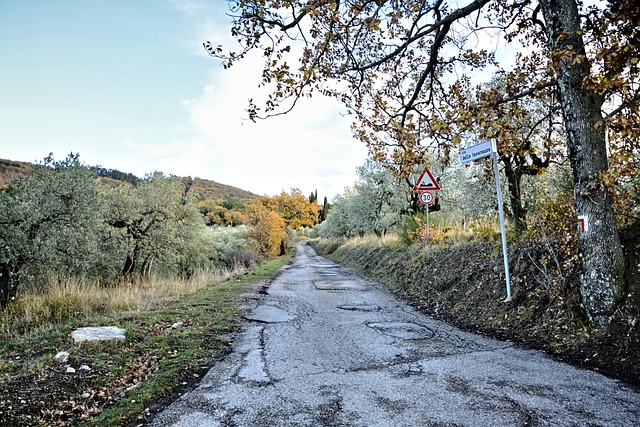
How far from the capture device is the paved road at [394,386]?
2924mm

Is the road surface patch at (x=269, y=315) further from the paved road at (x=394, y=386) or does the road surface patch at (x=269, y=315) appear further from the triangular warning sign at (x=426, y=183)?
the triangular warning sign at (x=426, y=183)

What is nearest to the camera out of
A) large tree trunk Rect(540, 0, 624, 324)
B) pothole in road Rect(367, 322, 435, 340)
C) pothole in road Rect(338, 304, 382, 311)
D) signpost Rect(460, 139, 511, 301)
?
large tree trunk Rect(540, 0, 624, 324)

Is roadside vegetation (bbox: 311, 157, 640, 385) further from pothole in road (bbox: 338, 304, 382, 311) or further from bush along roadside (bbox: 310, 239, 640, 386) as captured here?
pothole in road (bbox: 338, 304, 382, 311)

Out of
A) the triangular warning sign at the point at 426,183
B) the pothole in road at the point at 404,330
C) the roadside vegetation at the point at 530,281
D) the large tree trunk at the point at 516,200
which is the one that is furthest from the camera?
the triangular warning sign at the point at 426,183

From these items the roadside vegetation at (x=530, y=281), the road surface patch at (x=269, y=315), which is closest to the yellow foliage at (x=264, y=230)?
the roadside vegetation at (x=530, y=281)

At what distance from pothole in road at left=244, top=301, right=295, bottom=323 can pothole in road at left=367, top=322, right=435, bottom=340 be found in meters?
1.75

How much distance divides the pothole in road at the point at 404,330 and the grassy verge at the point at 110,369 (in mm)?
2528

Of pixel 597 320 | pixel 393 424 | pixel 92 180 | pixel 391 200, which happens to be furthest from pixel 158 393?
pixel 391 200

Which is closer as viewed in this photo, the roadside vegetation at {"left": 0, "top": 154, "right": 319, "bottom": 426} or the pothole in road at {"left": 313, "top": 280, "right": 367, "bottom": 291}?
the roadside vegetation at {"left": 0, "top": 154, "right": 319, "bottom": 426}

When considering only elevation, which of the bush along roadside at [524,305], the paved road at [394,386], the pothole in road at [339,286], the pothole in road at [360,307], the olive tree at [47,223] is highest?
the olive tree at [47,223]

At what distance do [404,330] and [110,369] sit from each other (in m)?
4.24

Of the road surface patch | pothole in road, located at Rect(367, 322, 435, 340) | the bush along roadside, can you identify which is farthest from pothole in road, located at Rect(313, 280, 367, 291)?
pothole in road, located at Rect(367, 322, 435, 340)

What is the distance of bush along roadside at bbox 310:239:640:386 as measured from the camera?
4070 mm

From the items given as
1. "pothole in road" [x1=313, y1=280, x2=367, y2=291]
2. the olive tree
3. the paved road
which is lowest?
"pothole in road" [x1=313, y1=280, x2=367, y2=291]
